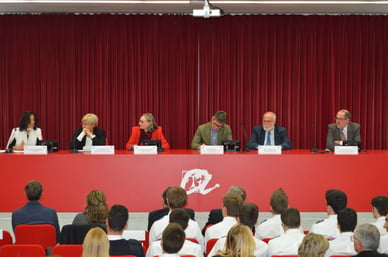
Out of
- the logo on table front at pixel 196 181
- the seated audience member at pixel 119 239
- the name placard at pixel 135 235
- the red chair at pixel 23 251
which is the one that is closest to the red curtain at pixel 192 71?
the logo on table front at pixel 196 181

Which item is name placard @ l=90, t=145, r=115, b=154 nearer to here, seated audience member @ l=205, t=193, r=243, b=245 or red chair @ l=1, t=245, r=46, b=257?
seated audience member @ l=205, t=193, r=243, b=245

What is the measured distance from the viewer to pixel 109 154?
7.02 m

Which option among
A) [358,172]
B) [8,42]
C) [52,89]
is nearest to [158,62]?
[52,89]

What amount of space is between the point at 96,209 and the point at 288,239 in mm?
1472

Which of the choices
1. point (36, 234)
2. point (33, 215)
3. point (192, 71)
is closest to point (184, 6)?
point (192, 71)

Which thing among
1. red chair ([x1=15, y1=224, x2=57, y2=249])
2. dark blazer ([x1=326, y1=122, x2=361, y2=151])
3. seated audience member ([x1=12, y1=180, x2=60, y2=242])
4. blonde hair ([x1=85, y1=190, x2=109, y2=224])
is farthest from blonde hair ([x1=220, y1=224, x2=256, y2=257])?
dark blazer ([x1=326, y1=122, x2=361, y2=151])

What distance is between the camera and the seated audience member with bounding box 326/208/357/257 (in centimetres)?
373

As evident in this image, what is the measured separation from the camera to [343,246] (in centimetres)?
378

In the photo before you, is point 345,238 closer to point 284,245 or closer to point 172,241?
point 284,245

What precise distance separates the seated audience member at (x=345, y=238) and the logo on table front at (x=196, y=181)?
322 centimetres

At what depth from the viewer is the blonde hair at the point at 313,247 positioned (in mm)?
3060

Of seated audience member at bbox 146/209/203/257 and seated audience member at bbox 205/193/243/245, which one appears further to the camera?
seated audience member at bbox 205/193/243/245

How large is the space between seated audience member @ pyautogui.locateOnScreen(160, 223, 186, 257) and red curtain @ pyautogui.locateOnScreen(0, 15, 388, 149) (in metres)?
6.46

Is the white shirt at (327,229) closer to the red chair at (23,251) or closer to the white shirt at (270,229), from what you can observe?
the white shirt at (270,229)
